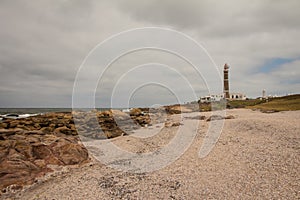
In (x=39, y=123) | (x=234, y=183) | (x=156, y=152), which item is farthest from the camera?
(x=39, y=123)

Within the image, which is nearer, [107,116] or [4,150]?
[4,150]

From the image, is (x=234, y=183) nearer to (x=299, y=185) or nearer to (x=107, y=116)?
(x=299, y=185)

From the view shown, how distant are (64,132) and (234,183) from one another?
18945mm

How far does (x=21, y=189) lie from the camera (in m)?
9.82

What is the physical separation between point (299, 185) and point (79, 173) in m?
9.68

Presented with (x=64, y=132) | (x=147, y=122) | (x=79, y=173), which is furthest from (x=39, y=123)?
(x=79, y=173)

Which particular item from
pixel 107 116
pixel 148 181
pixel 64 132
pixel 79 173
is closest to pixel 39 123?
pixel 64 132

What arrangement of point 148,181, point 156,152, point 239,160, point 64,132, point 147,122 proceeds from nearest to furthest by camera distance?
point 148,181 → point 239,160 → point 156,152 → point 64,132 → point 147,122

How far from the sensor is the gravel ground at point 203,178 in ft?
27.1

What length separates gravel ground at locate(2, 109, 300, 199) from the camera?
8.25m

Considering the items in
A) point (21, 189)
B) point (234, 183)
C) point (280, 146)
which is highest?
point (280, 146)

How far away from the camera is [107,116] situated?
3009 cm

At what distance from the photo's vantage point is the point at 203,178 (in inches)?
374

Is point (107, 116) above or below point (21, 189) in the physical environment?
above
